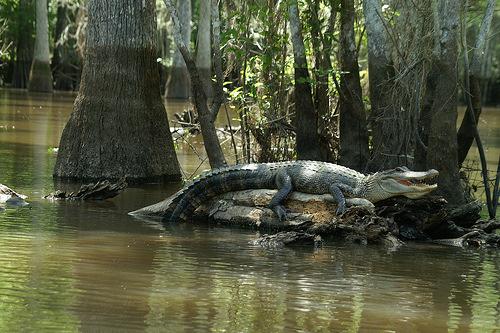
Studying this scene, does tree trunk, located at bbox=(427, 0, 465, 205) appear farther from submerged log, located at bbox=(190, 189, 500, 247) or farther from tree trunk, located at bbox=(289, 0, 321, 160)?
tree trunk, located at bbox=(289, 0, 321, 160)

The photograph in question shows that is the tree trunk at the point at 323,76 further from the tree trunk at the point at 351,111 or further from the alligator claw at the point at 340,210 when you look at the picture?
the alligator claw at the point at 340,210

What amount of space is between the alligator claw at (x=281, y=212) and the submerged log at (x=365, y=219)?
0.16 ft

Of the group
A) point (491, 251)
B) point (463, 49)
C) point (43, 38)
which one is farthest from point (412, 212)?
point (43, 38)

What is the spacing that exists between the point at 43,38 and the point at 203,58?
33.9ft

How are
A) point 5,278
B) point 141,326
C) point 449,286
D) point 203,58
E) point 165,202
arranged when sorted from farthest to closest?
point 203,58 < point 165,202 < point 449,286 < point 5,278 < point 141,326

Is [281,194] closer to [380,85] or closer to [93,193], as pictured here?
[380,85]

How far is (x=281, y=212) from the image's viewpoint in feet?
37.2

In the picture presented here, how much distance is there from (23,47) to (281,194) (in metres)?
51.2

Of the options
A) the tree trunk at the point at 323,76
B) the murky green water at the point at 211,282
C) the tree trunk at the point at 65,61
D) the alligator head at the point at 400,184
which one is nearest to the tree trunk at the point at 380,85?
the tree trunk at the point at 323,76

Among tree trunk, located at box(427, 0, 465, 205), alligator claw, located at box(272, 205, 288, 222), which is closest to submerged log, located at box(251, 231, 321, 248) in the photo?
alligator claw, located at box(272, 205, 288, 222)

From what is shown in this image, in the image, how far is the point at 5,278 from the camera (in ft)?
26.3

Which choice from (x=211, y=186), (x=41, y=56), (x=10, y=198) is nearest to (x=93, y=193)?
(x=10, y=198)

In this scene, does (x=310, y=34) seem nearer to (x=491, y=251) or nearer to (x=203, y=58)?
(x=491, y=251)

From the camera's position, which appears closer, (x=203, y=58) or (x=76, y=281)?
(x=76, y=281)
